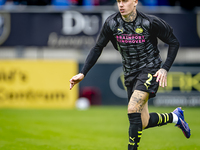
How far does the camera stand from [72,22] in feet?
49.7

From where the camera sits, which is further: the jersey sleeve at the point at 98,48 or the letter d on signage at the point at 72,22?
the letter d on signage at the point at 72,22

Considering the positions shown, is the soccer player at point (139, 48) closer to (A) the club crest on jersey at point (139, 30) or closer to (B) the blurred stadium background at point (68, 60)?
(A) the club crest on jersey at point (139, 30)

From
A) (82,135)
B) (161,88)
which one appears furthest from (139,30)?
(161,88)

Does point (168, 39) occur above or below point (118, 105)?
above

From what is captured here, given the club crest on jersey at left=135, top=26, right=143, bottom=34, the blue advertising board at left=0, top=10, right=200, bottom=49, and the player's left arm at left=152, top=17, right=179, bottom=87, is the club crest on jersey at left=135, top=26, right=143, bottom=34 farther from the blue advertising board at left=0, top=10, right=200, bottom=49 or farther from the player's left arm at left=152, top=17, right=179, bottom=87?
the blue advertising board at left=0, top=10, right=200, bottom=49

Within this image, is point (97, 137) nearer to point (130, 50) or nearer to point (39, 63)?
point (130, 50)

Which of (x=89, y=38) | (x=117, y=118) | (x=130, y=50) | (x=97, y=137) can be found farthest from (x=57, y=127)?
(x=89, y=38)

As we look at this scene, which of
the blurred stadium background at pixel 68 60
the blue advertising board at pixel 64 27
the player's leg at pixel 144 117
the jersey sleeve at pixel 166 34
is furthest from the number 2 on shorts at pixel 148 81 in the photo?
the blue advertising board at pixel 64 27

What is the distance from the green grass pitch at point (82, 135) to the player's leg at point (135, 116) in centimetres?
139

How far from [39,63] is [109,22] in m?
10.0

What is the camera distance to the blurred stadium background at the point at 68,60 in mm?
14492

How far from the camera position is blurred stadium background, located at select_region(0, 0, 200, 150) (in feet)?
47.5

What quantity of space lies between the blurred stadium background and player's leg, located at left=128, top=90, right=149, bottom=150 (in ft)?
30.9

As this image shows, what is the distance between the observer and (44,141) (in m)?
6.80
